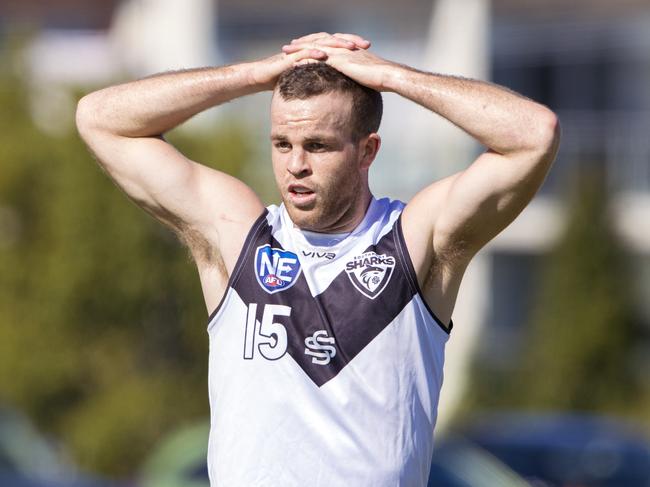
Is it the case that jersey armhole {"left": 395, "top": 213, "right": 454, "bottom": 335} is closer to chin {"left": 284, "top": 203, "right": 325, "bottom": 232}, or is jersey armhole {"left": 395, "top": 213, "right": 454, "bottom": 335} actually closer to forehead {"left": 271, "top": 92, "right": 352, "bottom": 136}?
chin {"left": 284, "top": 203, "right": 325, "bottom": 232}

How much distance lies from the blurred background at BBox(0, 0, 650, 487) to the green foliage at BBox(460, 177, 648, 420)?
31 mm

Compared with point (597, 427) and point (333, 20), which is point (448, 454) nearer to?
point (597, 427)

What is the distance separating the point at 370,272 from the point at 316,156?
40 cm

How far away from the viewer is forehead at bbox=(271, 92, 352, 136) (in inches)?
175

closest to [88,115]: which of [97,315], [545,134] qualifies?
[545,134]

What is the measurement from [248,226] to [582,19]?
67.0ft

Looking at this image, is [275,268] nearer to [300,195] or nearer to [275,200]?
[300,195]

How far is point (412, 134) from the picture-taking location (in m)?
24.6

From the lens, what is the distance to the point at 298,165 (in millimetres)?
4441

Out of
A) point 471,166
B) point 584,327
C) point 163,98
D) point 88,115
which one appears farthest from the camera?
point 584,327

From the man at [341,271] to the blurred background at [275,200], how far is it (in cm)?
540

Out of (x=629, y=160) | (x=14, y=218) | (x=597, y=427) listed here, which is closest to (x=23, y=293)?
(x=14, y=218)

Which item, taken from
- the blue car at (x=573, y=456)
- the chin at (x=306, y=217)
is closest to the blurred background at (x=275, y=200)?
the blue car at (x=573, y=456)

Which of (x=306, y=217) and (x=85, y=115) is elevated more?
(x=85, y=115)
